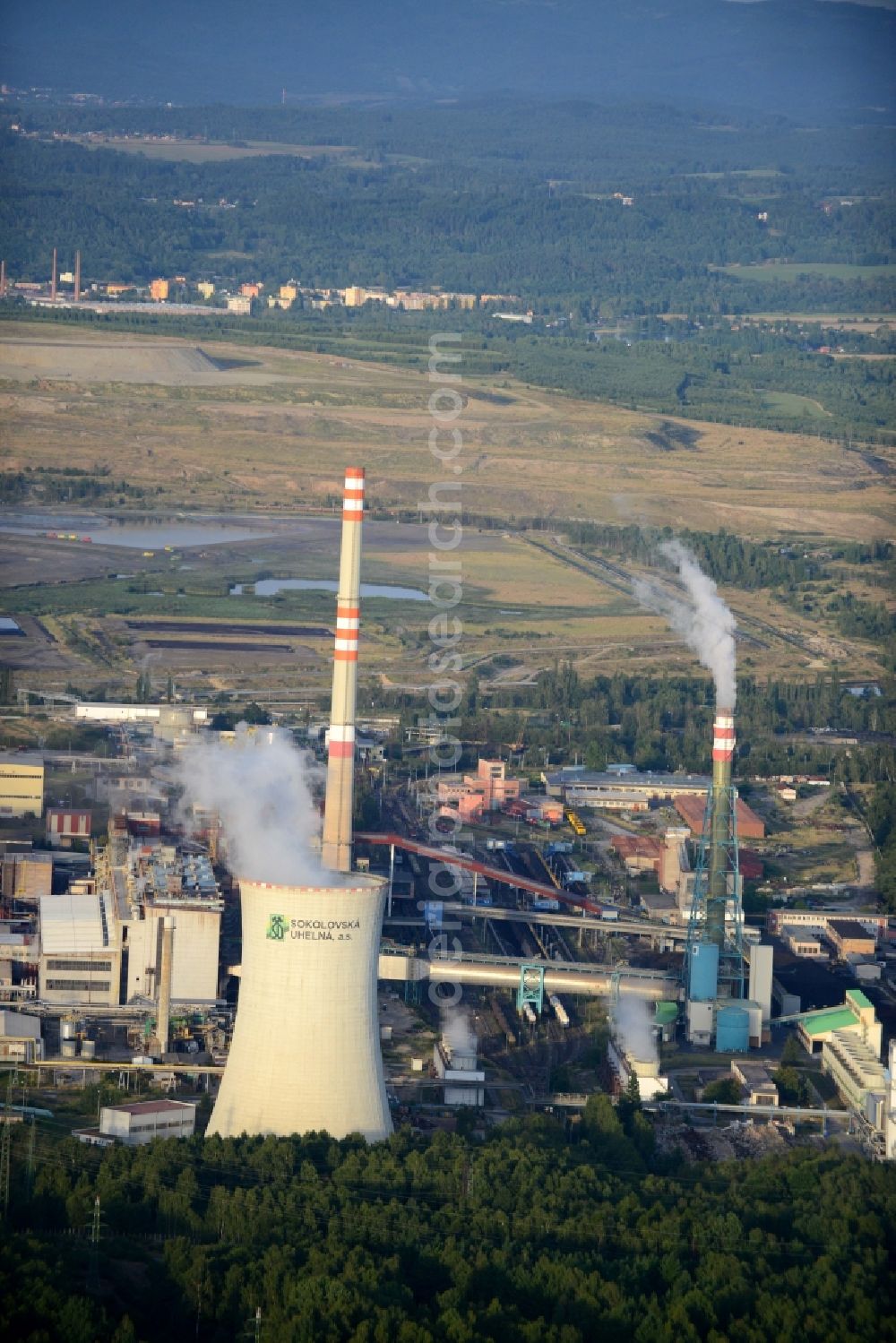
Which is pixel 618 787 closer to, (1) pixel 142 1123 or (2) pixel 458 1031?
(2) pixel 458 1031

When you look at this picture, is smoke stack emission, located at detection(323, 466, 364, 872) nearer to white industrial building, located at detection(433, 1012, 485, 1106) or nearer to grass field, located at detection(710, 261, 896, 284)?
white industrial building, located at detection(433, 1012, 485, 1106)

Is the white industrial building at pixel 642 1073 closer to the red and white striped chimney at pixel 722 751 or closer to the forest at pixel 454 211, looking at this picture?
the red and white striped chimney at pixel 722 751

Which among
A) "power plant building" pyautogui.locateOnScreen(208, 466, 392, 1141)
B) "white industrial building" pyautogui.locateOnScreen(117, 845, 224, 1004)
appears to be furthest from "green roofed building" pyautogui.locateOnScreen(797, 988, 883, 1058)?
"power plant building" pyautogui.locateOnScreen(208, 466, 392, 1141)

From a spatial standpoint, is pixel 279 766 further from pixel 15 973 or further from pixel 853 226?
pixel 853 226

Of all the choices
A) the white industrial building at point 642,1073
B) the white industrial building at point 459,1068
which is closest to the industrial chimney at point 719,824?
the white industrial building at point 642,1073

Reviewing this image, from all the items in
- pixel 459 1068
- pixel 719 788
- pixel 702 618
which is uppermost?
pixel 702 618

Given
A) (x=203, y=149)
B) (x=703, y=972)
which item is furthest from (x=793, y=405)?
(x=703, y=972)
